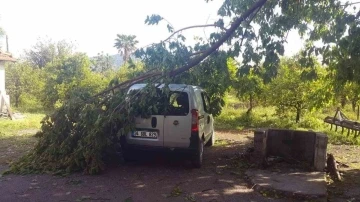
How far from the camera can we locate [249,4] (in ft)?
24.5

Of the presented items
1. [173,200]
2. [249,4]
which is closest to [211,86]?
[249,4]

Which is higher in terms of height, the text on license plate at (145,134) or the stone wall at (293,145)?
the text on license plate at (145,134)

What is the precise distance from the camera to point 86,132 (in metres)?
7.02

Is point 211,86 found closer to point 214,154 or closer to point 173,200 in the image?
point 214,154

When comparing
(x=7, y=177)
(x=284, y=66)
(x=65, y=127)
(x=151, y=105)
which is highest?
(x=284, y=66)

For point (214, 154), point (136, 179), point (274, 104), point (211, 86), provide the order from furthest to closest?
point (274, 104) < point (211, 86) < point (214, 154) < point (136, 179)

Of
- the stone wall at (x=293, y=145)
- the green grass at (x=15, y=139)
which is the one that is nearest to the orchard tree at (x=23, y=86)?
the green grass at (x=15, y=139)

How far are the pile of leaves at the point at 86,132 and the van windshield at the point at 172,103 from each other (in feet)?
0.25

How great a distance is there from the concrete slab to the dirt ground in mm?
243

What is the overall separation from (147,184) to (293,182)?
2784mm

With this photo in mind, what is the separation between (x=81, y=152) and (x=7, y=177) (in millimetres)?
1474

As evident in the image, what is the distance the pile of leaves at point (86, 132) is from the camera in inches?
260

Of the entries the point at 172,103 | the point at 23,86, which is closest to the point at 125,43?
the point at 23,86

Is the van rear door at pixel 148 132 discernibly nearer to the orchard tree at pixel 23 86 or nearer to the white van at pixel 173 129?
the white van at pixel 173 129
